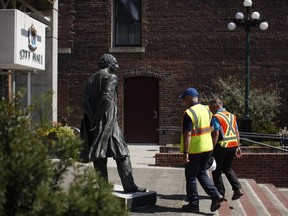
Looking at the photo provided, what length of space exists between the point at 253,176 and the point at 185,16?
8.93 metres

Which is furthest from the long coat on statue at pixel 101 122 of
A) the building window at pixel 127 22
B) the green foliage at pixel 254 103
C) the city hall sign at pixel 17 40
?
the building window at pixel 127 22

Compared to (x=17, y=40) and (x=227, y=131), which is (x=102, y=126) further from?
(x=17, y=40)

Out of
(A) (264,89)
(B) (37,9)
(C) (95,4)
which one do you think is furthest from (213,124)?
(C) (95,4)

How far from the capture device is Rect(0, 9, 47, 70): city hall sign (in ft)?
41.9

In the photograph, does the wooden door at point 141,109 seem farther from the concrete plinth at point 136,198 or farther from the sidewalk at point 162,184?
the concrete plinth at point 136,198

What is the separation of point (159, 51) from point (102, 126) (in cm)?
1310

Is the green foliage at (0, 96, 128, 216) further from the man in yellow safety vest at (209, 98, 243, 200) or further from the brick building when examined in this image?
the brick building

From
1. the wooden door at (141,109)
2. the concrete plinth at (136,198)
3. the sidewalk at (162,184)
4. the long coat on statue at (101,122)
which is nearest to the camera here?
the long coat on statue at (101,122)

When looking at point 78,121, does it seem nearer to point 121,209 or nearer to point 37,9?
point 37,9

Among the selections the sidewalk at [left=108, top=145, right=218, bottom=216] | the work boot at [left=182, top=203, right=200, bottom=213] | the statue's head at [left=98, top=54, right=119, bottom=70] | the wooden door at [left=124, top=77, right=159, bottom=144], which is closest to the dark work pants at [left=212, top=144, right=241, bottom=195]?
the sidewalk at [left=108, top=145, right=218, bottom=216]

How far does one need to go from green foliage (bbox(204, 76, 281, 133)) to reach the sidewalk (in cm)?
401

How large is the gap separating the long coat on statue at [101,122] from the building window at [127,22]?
43.7 ft

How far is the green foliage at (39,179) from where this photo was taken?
11.1 feet

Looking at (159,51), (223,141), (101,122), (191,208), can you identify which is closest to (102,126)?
(101,122)
